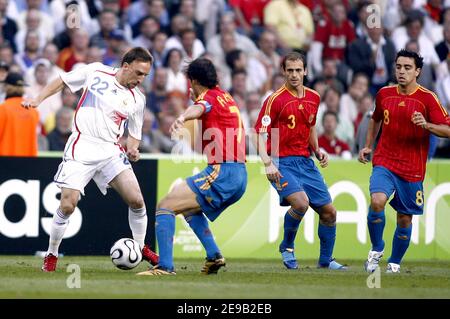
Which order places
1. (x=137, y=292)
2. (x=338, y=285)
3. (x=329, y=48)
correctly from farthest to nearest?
1. (x=329, y=48)
2. (x=338, y=285)
3. (x=137, y=292)

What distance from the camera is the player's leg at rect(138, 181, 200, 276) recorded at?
12117mm

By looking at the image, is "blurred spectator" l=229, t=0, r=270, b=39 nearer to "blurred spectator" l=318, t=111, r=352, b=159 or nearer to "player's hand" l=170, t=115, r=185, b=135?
"blurred spectator" l=318, t=111, r=352, b=159

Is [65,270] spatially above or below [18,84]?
below

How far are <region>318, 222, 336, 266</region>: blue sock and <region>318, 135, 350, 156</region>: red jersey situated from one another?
507 cm

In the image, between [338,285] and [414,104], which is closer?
[338,285]

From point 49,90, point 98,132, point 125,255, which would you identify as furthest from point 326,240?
point 49,90

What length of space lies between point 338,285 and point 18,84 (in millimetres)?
6593

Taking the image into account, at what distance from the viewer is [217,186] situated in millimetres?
12125

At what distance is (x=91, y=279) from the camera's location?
38.6 ft

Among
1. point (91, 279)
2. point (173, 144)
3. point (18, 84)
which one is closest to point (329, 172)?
point (173, 144)

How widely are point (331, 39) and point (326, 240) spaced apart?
8654 millimetres

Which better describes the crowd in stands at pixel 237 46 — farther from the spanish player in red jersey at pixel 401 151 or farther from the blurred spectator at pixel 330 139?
the spanish player in red jersey at pixel 401 151

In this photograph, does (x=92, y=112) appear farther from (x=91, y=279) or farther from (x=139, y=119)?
(x=91, y=279)

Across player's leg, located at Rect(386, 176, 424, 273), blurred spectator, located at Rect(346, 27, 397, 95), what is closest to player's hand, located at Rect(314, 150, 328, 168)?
player's leg, located at Rect(386, 176, 424, 273)
